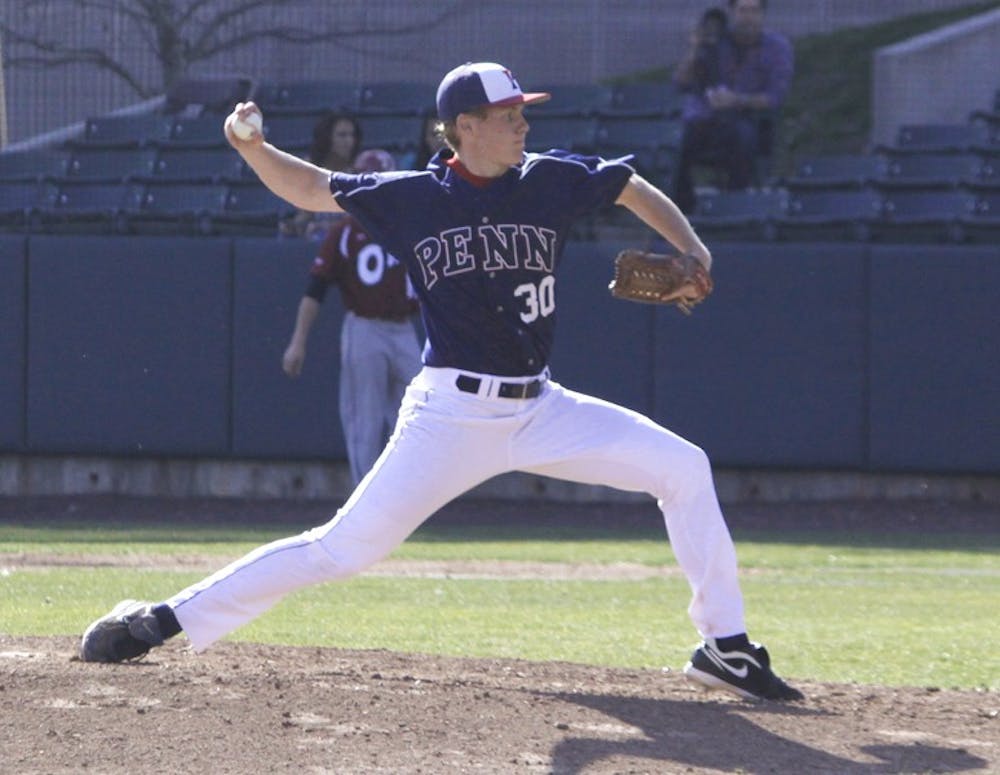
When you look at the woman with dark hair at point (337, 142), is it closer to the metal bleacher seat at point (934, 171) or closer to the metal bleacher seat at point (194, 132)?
the metal bleacher seat at point (194, 132)

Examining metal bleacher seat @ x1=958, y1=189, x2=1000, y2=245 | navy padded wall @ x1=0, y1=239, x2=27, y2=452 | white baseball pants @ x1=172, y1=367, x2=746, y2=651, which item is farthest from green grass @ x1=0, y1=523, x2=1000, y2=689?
metal bleacher seat @ x1=958, y1=189, x2=1000, y2=245

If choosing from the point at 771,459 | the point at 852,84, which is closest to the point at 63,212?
the point at 771,459

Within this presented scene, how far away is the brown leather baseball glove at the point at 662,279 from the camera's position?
538cm

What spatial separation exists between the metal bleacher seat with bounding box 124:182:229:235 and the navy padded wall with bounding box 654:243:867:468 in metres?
3.60

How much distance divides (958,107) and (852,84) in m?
2.34

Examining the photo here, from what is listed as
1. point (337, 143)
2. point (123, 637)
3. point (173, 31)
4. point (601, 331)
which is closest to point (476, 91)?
point (123, 637)

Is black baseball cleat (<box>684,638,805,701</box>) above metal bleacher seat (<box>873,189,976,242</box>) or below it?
below

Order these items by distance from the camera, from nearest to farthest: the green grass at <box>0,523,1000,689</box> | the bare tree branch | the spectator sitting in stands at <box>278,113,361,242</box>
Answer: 1. the green grass at <box>0,523,1000,689</box>
2. the spectator sitting in stands at <box>278,113,361,242</box>
3. the bare tree branch

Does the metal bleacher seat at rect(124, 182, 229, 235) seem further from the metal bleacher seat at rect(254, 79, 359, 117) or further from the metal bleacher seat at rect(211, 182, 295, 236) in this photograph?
the metal bleacher seat at rect(254, 79, 359, 117)

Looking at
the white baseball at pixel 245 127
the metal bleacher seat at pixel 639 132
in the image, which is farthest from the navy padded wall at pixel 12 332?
the white baseball at pixel 245 127

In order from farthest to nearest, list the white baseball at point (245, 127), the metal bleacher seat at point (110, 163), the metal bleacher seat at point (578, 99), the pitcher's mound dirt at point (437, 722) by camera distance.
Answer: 1. the metal bleacher seat at point (578, 99)
2. the metal bleacher seat at point (110, 163)
3. the white baseball at point (245, 127)
4. the pitcher's mound dirt at point (437, 722)

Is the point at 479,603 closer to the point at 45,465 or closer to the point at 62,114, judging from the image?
the point at 45,465

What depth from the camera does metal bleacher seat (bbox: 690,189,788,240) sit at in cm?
1277

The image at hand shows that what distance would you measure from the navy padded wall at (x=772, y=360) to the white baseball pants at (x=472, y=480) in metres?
7.27
